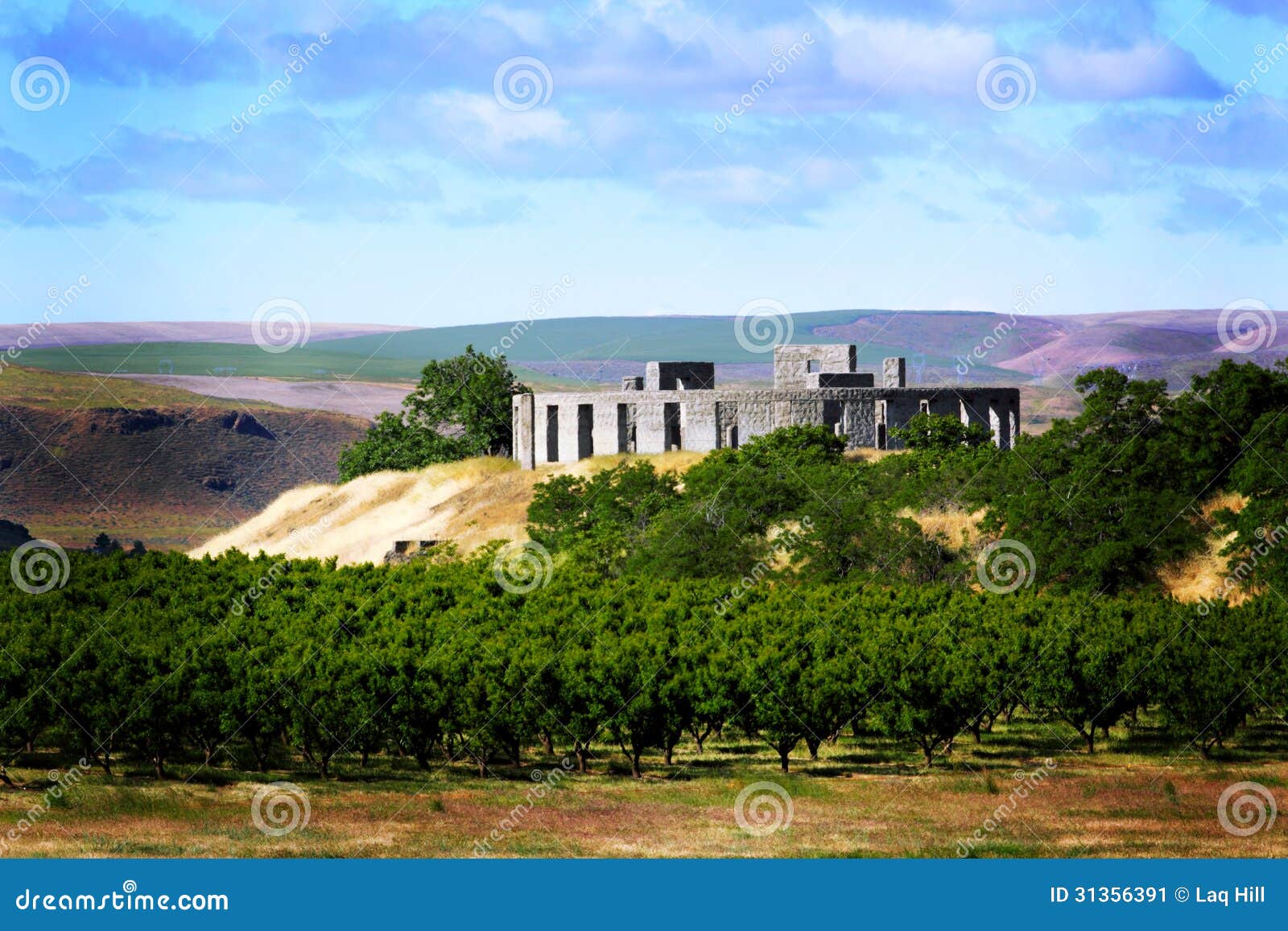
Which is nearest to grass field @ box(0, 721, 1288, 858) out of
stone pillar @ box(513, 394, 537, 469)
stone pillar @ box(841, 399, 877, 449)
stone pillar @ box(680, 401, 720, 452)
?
stone pillar @ box(841, 399, 877, 449)

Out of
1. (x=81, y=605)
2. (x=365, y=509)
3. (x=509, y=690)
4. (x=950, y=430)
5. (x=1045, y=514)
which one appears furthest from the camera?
(x=365, y=509)

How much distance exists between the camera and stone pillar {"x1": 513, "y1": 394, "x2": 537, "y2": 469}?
87312mm

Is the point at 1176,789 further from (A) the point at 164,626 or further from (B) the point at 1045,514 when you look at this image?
(A) the point at 164,626

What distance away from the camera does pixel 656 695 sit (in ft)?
127

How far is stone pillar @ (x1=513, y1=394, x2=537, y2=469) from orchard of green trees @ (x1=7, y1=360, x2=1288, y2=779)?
23.9m

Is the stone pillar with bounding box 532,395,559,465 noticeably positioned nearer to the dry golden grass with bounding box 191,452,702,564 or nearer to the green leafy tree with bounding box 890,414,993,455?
the dry golden grass with bounding box 191,452,702,564

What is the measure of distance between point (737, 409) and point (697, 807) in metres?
46.5

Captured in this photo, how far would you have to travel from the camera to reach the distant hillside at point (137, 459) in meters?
132

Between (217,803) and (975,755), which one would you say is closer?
(217,803)

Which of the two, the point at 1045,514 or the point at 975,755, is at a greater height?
the point at 1045,514

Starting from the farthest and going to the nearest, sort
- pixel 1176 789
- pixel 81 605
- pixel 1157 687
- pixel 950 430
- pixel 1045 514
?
pixel 950 430 < pixel 1045 514 < pixel 81 605 < pixel 1157 687 < pixel 1176 789

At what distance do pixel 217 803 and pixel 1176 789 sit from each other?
20.4 metres

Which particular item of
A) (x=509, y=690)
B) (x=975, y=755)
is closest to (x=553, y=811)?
(x=509, y=690)

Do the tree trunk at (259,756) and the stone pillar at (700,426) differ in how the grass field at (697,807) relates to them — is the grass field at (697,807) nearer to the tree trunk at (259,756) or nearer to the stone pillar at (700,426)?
the tree trunk at (259,756)
